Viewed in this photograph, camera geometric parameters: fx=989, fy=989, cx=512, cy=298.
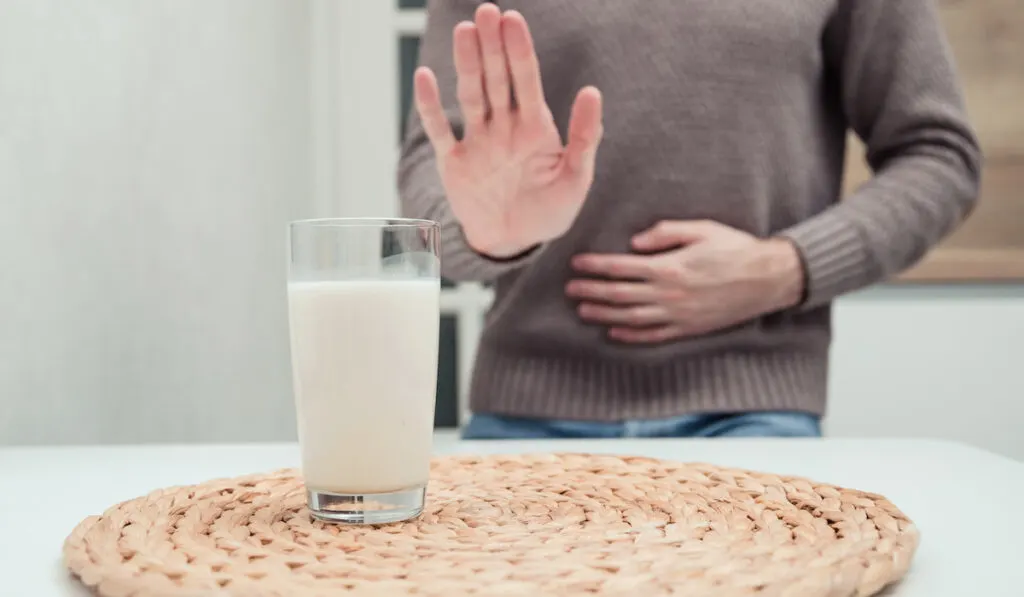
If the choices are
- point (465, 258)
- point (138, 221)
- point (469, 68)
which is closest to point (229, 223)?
point (138, 221)

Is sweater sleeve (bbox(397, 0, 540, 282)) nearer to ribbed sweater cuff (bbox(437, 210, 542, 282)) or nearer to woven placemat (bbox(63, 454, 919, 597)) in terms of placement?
ribbed sweater cuff (bbox(437, 210, 542, 282))

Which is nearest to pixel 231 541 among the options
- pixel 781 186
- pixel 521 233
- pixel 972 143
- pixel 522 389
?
pixel 521 233

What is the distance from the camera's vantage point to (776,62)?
3.47ft

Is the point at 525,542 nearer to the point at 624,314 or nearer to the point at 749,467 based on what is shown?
the point at 749,467

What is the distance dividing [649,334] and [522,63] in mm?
398

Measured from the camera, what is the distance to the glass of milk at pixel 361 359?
48 cm

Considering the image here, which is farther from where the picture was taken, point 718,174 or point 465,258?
point 718,174

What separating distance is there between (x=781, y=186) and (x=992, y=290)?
1178 mm

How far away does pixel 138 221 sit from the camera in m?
1.13

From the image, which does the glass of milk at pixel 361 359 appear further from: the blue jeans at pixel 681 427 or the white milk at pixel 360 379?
the blue jeans at pixel 681 427

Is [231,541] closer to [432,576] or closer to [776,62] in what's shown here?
[432,576]

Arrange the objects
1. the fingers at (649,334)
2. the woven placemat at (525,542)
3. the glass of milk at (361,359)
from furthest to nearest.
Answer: the fingers at (649,334) < the glass of milk at (361,359) < the woven placemat at (525,542)

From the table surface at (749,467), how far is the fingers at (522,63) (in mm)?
285

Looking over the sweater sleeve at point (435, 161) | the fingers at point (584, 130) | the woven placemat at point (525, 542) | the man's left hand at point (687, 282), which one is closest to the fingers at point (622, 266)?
the man's left hand at point (687, 282)
